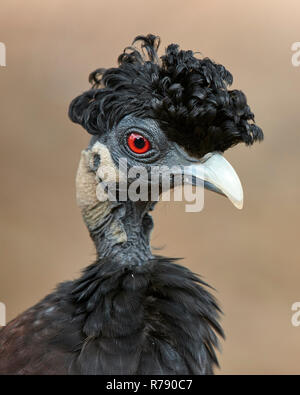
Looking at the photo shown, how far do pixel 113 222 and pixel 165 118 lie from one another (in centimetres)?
41

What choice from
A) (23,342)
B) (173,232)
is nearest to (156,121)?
(23,342)

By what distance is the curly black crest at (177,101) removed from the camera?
176cm

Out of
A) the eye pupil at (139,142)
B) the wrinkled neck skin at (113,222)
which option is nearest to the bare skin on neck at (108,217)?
the wrinkled neck skin at (113,222)

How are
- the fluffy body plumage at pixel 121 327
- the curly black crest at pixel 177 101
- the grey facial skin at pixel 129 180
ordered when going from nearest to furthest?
the fluffy body plumage at pixel 121 327 → the curly black crest at pixel 177 101 → the grey facial skin at pixel 129 180

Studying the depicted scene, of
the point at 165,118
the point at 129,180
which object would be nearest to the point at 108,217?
the point at 129,180

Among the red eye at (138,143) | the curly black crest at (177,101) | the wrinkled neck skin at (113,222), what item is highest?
the curly black crest at (177,101)

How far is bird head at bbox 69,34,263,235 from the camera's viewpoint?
1773 millimetres

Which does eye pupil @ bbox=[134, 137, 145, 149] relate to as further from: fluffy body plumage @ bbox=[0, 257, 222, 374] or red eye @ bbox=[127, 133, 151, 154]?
fluffy body plumage @ bbox=[0, 257, 222, 374]

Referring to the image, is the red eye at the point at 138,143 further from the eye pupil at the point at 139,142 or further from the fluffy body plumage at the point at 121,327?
the fluffy body plumage at the point at 121,327

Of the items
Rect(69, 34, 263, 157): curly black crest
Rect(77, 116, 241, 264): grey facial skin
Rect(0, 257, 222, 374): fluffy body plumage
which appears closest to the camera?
Rect(0, 257, 222, 374): fluffy body plumage

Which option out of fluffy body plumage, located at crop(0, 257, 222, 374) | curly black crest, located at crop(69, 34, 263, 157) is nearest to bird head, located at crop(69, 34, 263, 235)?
→ curly black crest, located at crop(69, 34, 263, 157)

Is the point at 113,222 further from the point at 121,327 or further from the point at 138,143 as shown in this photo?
the point at 121,327
